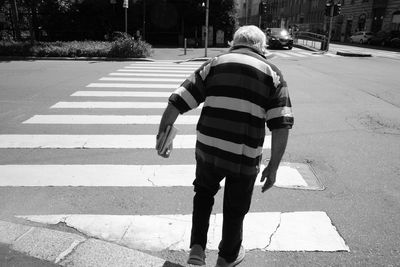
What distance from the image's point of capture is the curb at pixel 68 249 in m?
2.93

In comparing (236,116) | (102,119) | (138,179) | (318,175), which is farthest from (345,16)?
(236,116)

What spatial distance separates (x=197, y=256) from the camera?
9.28 ft

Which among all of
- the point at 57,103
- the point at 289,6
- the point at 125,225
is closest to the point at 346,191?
the point at 125,225

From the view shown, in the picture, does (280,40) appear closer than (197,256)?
No

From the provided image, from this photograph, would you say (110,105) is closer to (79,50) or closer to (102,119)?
(102,119)

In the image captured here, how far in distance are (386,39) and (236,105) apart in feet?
139

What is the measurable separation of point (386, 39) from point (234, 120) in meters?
42.3

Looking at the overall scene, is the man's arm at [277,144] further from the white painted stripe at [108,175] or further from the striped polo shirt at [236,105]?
the white painted stripe at [108,175]

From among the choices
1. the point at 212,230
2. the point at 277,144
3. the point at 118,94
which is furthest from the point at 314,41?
the point at 277,144

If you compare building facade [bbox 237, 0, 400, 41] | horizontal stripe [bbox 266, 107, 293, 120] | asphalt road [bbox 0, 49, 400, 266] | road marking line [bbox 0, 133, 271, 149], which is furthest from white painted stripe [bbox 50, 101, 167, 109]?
building facade [bbox 237, 0, 400, 41]

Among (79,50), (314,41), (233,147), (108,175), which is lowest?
(108,175)

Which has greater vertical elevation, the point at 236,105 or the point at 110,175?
the point at 236,105

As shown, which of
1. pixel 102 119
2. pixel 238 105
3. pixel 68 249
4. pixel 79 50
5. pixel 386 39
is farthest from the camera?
pixel 386 39

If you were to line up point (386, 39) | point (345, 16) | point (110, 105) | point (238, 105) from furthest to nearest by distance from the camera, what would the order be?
point (345, 16), point (386, 39), point (110, 105), point (238, 105)
